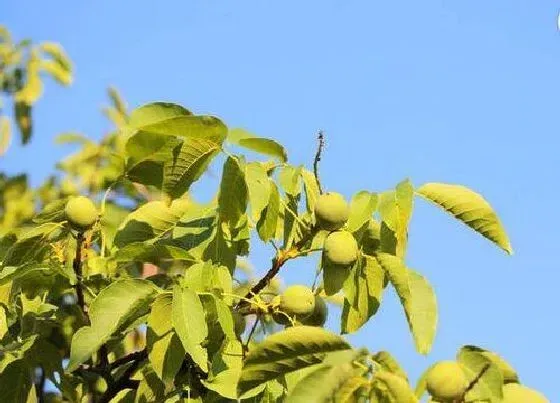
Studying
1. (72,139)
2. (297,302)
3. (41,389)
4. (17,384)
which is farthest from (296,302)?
(72,139)

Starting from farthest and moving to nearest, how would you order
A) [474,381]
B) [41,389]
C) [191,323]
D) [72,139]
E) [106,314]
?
[72,139], [41,389], [106,314], [191,323], [474,381]

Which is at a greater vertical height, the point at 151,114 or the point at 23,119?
the point at 151,114

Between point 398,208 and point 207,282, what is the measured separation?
1.48 feet

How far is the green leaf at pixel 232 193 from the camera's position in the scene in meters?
2.48

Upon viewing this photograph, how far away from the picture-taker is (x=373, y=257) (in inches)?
97.0

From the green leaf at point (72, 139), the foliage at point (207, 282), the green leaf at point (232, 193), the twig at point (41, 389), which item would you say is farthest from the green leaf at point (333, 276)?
the green leaf at point (72, 139)

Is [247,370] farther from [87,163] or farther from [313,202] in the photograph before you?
[87,163]

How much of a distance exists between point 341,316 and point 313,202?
27 centimetres

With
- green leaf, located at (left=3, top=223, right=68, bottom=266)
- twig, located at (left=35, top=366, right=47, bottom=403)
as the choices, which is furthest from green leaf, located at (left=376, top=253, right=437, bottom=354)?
twig, located at (left=35, top=366, right=47, bottom=403)

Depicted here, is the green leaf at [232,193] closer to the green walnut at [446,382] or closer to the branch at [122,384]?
the branch at [122,384]

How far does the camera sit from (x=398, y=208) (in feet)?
7.97

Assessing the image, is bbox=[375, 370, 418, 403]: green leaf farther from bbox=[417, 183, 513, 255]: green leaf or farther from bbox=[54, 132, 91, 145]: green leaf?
bbox=[54, 132, 91, 145]: green leaf

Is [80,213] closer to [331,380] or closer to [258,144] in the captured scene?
[258,144]

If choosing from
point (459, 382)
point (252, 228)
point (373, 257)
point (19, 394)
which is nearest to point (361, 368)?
point (459, 382)
